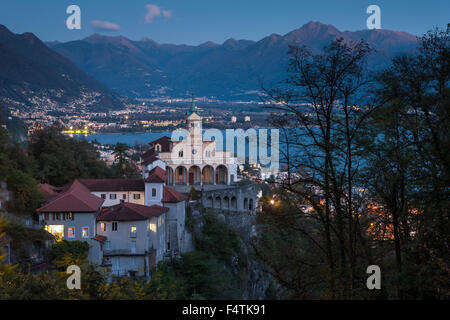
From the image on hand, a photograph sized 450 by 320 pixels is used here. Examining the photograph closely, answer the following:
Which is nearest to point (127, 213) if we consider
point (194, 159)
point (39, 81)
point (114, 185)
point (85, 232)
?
point (85, 232)

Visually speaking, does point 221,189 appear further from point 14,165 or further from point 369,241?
point 369,241

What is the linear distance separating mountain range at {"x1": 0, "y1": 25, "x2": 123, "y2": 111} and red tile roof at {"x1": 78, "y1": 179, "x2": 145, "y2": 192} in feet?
223

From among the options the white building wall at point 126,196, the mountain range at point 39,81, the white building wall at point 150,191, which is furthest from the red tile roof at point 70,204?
the mountain range at point 39,81

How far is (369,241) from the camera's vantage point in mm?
13641

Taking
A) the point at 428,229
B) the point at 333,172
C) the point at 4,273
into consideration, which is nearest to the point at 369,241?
the point at 428,229

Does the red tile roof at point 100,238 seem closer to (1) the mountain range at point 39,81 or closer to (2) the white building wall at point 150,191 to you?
(2) the white building wall at point 150,191

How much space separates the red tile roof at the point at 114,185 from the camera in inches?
1430

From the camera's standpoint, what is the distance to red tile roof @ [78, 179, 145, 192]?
36312 mm

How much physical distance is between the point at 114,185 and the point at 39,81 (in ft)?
324

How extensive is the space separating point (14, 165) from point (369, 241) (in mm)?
29146

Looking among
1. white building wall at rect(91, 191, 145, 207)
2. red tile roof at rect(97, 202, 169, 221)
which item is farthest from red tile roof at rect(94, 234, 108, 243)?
white building wall at rect(91, 191, 145, 207)

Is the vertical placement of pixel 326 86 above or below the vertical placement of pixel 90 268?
above

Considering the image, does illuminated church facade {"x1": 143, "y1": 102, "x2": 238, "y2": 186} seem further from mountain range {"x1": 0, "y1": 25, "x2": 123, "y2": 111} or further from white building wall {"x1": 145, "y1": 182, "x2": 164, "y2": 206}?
mountain range {"x1": 0, "y1": 25, "x2": 123, "y2": 111}
